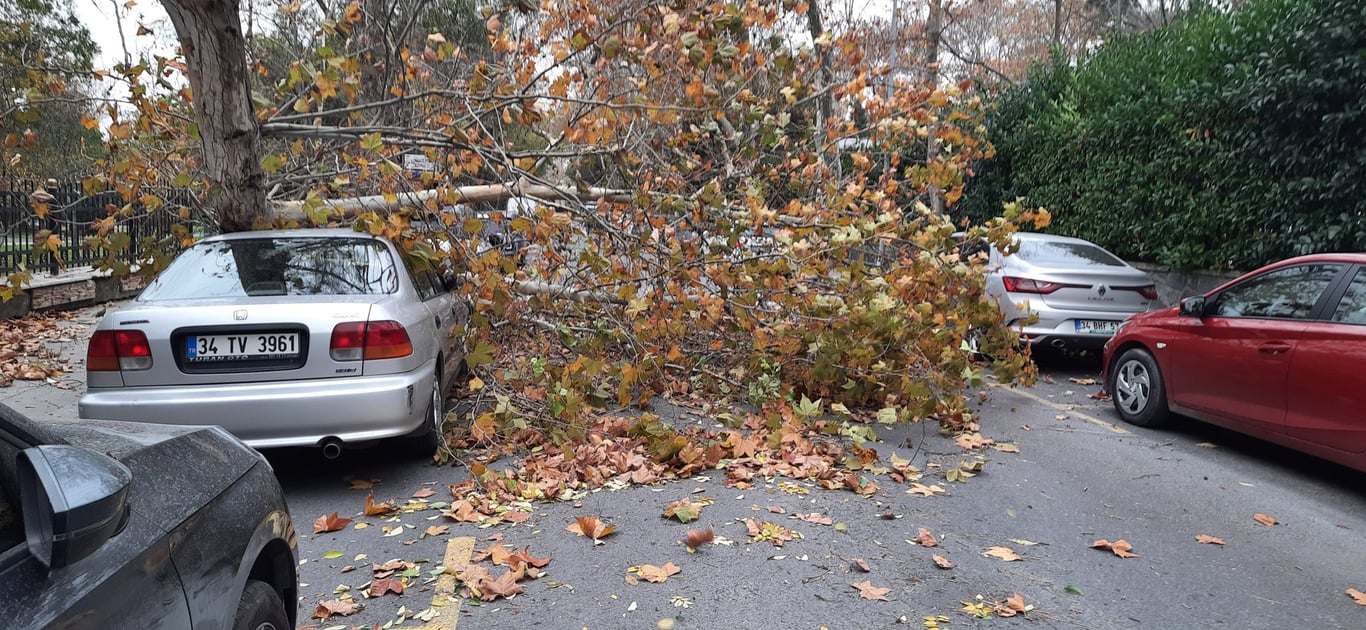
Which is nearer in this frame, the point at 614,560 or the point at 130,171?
the point at 614,560

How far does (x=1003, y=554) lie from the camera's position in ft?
14.3

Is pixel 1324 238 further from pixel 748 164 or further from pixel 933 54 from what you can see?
pixel 933 54

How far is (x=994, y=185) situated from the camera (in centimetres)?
1623

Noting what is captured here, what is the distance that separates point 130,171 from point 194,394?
3.76 meters

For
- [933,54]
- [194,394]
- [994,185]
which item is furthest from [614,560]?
[933,54]

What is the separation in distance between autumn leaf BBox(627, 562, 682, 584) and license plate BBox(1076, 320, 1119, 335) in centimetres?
662

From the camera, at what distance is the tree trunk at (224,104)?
20.6 ft

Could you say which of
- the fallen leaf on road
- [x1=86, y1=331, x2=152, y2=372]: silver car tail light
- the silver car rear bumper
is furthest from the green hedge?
[x1=86, y1=331, x2=152, y2=372]: silver car tail light

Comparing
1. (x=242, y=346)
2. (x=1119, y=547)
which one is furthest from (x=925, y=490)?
(x=242, y=346)

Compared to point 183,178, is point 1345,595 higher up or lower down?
lower down

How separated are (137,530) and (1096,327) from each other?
29.9 ft

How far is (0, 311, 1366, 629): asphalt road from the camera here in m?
3.72

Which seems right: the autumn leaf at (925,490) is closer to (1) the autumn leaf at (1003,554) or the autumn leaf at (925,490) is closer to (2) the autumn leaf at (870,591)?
(1) the autumn leaf at (1003,554)

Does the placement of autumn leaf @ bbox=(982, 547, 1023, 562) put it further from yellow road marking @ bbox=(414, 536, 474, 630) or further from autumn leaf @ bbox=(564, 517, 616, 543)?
yellow road marking @ bbox=(414, 536, 474, 630)
